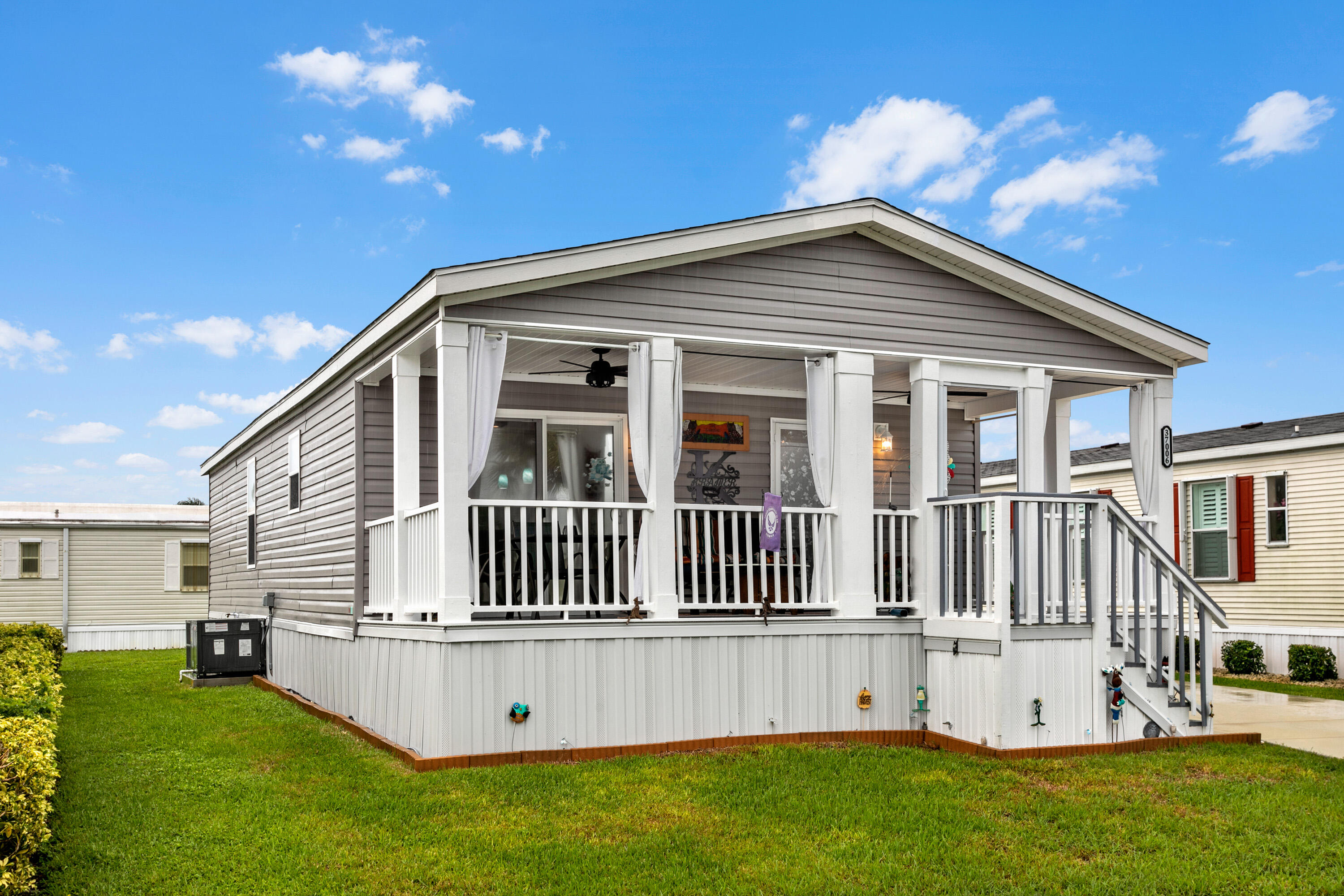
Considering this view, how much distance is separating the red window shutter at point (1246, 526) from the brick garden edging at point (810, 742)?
8030 millimetres

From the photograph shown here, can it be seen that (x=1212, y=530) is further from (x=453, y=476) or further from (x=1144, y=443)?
(x=453, y=476)

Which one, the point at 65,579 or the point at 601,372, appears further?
the point at 65,579

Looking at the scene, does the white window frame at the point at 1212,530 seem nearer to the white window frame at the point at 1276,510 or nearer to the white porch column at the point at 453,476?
the white window frame at the point at 1276,510

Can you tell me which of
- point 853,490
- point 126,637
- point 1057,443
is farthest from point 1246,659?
point 126,637

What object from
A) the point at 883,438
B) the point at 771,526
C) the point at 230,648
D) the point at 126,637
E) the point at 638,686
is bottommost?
the point at 126,637

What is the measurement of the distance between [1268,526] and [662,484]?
11.5m

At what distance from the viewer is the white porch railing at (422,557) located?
7.59 m

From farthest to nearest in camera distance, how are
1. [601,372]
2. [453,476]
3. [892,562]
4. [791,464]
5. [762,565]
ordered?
[791,464] < [601,372] < [892,562] < [762,565] < [453,476]

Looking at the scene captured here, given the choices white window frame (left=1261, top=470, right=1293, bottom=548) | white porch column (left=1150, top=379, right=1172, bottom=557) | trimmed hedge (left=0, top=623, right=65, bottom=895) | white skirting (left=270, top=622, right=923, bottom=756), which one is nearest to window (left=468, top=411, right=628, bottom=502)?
white skirting (left=270, top=622, right=923, bottom=756)

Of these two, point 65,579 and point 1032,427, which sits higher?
point 1032,427

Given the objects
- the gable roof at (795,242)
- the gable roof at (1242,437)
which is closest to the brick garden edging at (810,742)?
the gable roof at (795,242)

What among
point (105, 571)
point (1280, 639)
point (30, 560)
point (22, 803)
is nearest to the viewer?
point (22, 803)

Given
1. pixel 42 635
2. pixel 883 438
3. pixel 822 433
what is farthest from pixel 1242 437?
pixel 42 635

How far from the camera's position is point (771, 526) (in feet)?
26.5
